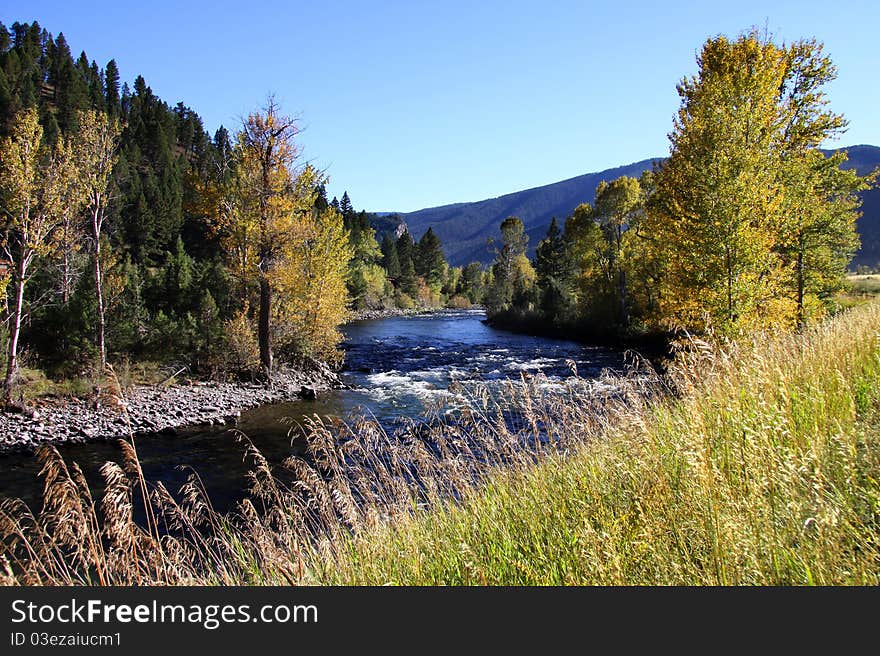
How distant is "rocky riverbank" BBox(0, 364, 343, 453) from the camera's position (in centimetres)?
1328

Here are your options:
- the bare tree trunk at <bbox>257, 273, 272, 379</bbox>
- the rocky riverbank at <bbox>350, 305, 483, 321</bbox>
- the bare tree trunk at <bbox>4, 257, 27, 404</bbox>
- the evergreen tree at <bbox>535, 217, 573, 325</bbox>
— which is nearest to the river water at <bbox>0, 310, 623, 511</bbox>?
the bare tree trunk at <bbox>257, 273, 272, 379</bbox>

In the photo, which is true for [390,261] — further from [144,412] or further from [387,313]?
[144,412]

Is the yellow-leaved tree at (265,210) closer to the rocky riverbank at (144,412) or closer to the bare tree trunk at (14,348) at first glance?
the rocky riverbank at (144,412)

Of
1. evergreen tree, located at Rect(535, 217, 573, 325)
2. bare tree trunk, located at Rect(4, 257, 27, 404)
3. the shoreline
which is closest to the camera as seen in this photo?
bare tree trunk, located at Rect(4, 257, 27, 404)

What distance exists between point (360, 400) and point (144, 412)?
691cm

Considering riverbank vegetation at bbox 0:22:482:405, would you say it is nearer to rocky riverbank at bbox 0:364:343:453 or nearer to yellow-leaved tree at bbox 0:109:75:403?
yellow-leaved tree at bbox 0:109:75:403

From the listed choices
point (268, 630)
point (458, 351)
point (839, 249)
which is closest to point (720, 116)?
point (839, 249)

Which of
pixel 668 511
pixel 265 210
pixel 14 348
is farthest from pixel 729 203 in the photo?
pixel 14 348

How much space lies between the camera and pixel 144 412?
50.1 ft

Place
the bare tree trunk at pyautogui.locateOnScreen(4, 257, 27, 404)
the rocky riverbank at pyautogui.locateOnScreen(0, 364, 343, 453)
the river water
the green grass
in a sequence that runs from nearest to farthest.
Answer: the green grass → the river water → the rocky riverbank at pyautogui.locateOnScreen(0, 364, 343, 453) → the bare tree trunk at pyautogui.locateOnScreen(4, 257, 27, 404)

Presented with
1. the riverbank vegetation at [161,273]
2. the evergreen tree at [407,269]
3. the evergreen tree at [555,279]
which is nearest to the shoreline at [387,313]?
the evergreen tree at [407,269]

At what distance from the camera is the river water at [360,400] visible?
1131 centimetres

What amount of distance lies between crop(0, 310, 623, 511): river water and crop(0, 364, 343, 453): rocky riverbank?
54cm

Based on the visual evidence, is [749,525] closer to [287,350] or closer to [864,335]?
[864,335]
